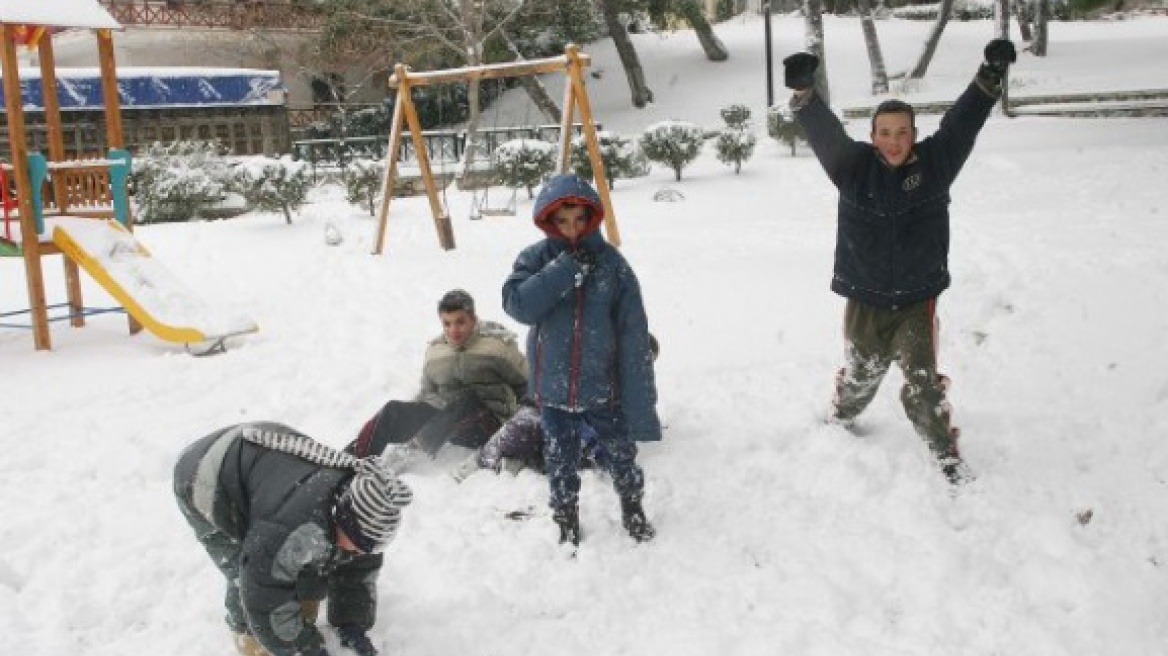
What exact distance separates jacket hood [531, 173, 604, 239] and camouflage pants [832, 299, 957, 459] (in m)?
1.34

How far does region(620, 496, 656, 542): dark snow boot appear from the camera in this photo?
11.9 feet

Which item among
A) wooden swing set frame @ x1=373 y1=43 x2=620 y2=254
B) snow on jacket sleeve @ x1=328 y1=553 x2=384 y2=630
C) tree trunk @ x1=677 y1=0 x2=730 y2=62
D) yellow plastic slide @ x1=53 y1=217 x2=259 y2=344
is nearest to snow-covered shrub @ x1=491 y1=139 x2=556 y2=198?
wooden swing set frame @ x1=373 y1=43 x2=620 y2=254

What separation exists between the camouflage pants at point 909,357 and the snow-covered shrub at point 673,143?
10474 millimetres

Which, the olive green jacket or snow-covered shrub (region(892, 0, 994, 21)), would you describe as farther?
snow-covered shrub (region(892, 0, 994, 21))

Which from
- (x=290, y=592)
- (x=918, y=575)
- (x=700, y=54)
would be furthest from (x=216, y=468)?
(x=700, y=54)

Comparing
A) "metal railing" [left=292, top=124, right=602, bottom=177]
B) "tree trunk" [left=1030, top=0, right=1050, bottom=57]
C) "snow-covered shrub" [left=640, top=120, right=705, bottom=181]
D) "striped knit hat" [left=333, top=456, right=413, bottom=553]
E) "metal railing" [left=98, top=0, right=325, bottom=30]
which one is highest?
"metal railing" [left=98, top=0, right=325, bottom=30]

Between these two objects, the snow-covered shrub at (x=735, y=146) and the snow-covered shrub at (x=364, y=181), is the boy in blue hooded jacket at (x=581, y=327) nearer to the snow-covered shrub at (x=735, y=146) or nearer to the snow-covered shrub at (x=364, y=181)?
the snow-covered shrub at (x=364, y=181)

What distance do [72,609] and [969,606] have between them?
10.00 feet

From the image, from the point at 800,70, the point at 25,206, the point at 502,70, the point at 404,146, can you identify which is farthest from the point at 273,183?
the point at 800,70

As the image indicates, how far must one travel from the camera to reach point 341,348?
6543 mm

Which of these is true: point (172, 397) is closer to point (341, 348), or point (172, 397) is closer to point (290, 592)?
point (341, 348)

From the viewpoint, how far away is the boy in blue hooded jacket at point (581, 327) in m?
3.27

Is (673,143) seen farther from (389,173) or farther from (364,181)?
(389,173)

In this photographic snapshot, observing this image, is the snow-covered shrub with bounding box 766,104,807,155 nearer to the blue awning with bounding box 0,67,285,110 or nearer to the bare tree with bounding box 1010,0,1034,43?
the blue awning with bounding box 0,67,285,110
